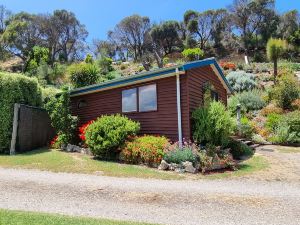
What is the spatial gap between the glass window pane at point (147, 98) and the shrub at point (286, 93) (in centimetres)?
1160

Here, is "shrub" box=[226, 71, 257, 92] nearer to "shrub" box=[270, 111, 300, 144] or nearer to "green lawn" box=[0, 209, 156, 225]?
"shrub" box=[270, 111, 300, 144]

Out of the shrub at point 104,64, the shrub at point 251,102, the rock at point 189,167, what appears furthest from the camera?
the shrub at point 104,64

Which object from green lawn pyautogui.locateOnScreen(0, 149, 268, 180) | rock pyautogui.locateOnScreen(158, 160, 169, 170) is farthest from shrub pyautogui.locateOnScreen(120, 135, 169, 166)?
green lawn pyautogui.locateOnScreen(0, 149, 268, 180)

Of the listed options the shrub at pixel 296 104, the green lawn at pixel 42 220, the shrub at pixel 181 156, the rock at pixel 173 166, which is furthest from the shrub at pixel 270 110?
the green lawn at pixel 42 220

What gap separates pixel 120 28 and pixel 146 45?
5.99m

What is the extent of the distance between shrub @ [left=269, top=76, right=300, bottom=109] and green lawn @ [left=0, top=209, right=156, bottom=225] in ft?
59.6

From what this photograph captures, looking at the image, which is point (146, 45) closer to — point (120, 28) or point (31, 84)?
point (120, 28)

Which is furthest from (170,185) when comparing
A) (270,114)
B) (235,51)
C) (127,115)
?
(235,51)

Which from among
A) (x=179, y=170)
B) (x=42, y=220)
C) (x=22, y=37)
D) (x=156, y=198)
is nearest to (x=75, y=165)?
(x=179, y=170)

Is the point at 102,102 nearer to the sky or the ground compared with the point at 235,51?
nearer to the ground

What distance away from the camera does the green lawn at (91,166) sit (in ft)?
32.6

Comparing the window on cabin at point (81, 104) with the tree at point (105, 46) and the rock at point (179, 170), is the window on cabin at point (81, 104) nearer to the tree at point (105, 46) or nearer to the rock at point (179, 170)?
the rock at point (179, 170)

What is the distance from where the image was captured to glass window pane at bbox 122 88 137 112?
13.6 m

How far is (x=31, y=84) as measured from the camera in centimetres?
1456
